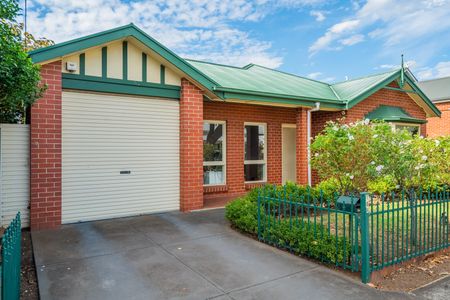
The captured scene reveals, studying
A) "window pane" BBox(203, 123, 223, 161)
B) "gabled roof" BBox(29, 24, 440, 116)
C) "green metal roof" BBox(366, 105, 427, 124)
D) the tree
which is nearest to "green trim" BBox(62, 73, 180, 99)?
"gabled roof" BBox(29, 24, 440, 116)

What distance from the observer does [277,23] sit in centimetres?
1436

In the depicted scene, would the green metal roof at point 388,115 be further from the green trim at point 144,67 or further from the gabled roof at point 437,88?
the gabled roof at point 437,88

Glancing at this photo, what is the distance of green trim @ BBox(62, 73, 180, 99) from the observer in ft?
22.8

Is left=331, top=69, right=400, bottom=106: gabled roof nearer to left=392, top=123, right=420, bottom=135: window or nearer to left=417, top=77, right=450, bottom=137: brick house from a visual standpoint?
left=392, top=123, right=420, bottom=135: window

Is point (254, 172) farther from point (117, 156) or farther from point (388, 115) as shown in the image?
point (388, 115)

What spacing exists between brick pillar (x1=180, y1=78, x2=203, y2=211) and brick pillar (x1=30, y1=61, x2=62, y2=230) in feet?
9.58

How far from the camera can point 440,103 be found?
76.2 ft

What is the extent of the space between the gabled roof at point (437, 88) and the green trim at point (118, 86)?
22898mm

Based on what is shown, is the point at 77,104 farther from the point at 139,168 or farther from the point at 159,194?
the point at 159,194

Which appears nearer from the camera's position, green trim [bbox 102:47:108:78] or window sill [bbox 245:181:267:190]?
green trim [bbox 102:47:108:78]

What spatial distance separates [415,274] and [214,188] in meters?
6.64

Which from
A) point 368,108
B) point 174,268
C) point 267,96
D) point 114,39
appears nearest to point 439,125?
point 368,108

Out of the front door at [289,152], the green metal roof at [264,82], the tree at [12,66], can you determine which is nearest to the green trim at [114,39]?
the green metal roof at [264,82]

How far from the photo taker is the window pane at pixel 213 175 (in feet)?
34.8
